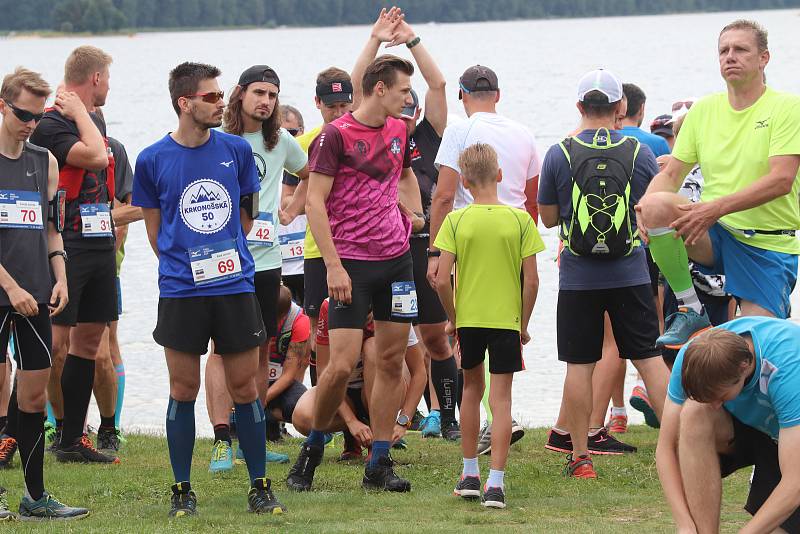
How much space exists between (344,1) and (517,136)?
→ 112 m

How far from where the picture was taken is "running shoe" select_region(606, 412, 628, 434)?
927 cm

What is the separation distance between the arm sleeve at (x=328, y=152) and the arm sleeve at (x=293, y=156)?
3.02 ft

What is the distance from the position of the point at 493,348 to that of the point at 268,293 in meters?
1.60

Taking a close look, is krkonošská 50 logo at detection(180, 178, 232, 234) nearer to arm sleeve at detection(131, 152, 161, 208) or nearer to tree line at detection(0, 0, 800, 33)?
arm sleeve at detection(131, 152, 161, 208)

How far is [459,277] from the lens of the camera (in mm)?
7078

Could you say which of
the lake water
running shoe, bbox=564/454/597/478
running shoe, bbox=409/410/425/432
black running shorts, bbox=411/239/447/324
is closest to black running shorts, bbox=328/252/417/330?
running shoe, bbox=564/454/597/478

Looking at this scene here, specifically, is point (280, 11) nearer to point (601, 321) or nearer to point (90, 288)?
point (90, 288)

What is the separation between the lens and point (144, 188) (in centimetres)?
654

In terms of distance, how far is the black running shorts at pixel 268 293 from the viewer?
7902 millimetres

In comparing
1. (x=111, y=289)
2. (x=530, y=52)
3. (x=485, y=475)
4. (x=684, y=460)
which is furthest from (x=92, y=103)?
(x=530, y=52)

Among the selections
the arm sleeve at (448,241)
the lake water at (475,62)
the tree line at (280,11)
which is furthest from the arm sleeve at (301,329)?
the tree line at (280,11)

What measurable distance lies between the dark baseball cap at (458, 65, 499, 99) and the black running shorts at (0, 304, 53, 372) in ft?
10.5

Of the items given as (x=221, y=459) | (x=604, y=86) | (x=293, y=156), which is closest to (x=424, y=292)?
(x=293, y=156)

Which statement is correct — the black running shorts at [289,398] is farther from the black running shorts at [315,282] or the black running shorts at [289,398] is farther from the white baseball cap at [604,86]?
the white baseball cap at [604,86]
